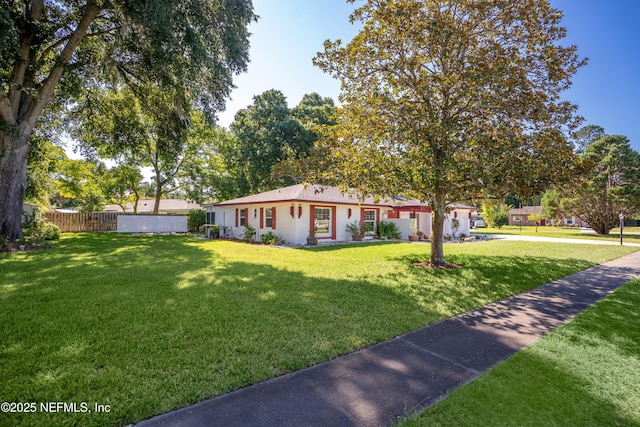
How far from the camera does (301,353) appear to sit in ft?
11.4

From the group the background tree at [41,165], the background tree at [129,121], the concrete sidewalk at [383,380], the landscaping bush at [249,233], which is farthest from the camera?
the landscaping bush at [249,233]

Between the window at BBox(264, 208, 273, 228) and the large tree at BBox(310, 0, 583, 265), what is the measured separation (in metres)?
8.75

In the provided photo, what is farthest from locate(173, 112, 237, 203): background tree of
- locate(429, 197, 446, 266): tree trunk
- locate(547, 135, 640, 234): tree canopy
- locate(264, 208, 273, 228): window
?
locate(547, 135, 640, 234): tree canopy

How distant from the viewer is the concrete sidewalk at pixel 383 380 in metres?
2.39

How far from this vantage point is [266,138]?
26.9 metres

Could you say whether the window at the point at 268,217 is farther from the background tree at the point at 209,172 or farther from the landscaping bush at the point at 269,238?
the background tree at the point at 209,172

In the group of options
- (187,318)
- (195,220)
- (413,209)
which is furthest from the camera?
(195,220)

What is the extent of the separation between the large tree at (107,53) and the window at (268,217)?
6.28 meters

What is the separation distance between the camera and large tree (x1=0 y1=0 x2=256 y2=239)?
9.55 meters

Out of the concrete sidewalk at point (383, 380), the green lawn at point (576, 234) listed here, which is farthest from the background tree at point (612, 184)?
the concrete sidewalk at point (383, 380)

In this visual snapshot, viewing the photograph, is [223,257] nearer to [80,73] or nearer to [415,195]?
[415,195]

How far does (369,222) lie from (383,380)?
15681 mm

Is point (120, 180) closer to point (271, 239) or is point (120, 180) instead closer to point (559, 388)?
point (271, 239)

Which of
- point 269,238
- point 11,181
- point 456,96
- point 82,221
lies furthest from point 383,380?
point 82,221
